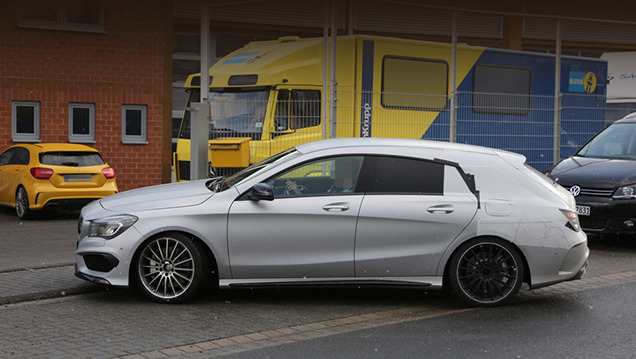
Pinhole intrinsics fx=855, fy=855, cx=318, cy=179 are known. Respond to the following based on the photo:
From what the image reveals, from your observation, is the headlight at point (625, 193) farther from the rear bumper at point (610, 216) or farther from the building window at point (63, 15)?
the building window at point (63, 15)

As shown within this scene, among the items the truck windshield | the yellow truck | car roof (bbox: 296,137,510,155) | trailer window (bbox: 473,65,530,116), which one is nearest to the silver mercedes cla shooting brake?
car roof (bbox: 296,137,510,155)

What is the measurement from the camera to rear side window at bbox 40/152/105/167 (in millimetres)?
14969

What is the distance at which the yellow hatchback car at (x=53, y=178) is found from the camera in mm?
14734

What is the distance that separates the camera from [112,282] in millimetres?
7129

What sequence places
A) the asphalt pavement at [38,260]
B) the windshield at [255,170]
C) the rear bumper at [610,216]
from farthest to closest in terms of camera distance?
1. the rear bumper at [610,216]
2. the asphalt pavement at [38,260]
3. the windshield at [255,170]

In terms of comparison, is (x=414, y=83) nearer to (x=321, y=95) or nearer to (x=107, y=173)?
(x=321, y=95)

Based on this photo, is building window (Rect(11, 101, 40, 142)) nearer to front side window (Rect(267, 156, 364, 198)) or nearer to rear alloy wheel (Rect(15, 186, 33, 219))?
rear alloy wheel (Rect(15, 186, 33, 219))

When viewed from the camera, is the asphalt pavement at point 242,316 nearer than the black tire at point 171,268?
Yes

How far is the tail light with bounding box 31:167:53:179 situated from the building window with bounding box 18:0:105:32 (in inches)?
219

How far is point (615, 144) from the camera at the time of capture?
40.3ft

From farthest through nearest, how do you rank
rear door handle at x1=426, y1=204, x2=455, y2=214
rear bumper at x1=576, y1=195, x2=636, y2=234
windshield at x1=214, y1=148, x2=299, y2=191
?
rear bumper at x1=576, y1=195, x2=636, y2=234, windshield at x1=214, y1=148, x2=299, y2=191, rear door handle at x1=426, y1=204, x2=455, y2=214

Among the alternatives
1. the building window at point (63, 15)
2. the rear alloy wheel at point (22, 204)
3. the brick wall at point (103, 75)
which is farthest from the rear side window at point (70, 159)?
the building window at point (63, 15)

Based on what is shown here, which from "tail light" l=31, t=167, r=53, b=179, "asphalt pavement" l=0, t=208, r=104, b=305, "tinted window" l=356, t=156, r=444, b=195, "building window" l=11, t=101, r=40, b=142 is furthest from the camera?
"building window" l=11, t=101, r=40, b=142

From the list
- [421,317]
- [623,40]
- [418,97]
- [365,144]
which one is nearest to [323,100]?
[418,97]
